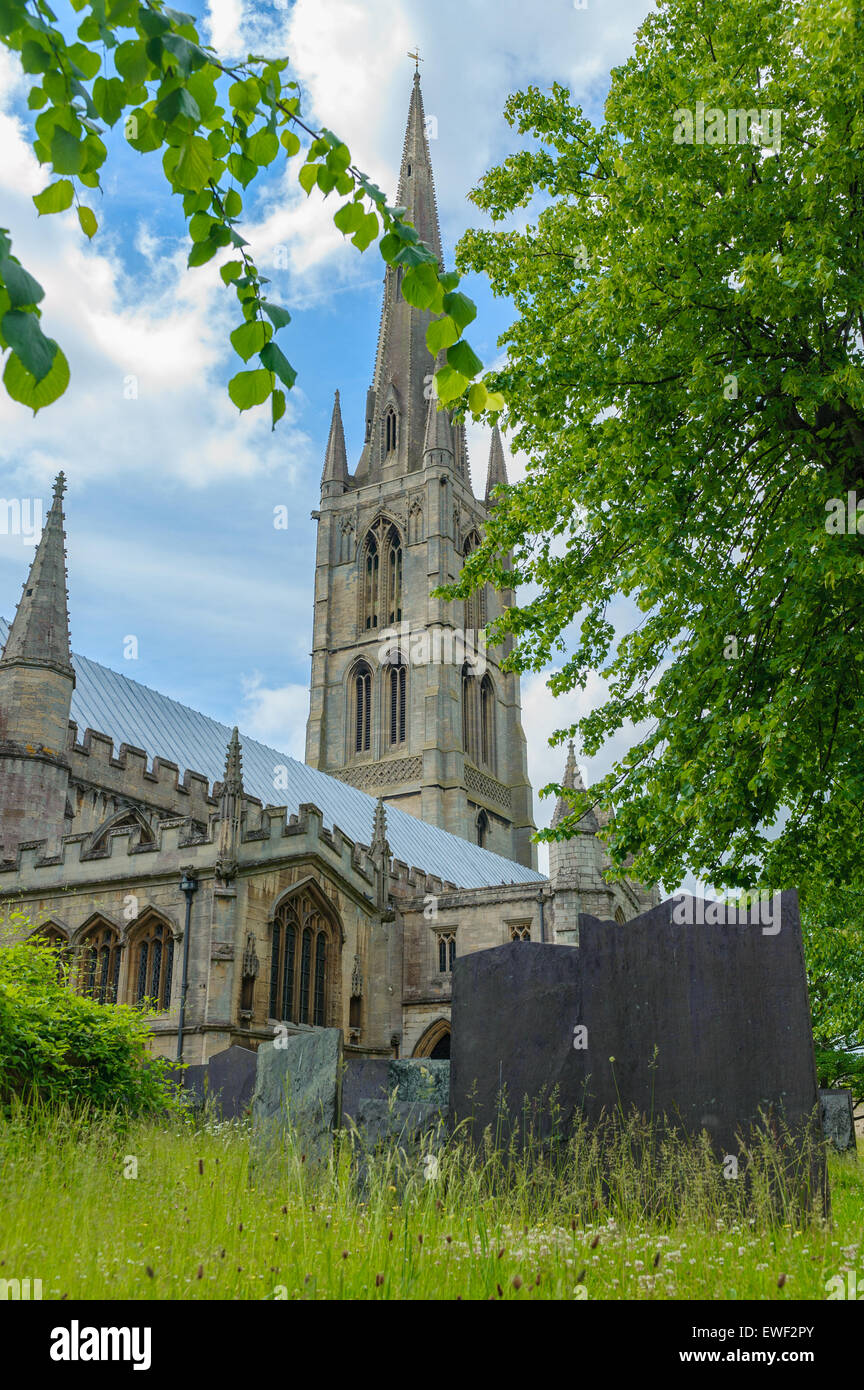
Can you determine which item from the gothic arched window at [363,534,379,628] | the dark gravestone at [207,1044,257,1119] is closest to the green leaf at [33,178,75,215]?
the dark gravestone at [207,1044,257,1119]

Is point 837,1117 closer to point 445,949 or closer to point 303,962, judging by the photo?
point 303,962

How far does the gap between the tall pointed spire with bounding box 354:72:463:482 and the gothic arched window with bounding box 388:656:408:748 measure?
1280cm

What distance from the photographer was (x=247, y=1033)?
68.6 feet

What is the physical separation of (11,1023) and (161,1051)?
564 inches

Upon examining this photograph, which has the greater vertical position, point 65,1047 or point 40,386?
point 40,386

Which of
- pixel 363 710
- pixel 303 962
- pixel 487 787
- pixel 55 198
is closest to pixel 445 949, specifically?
pixel 303 962

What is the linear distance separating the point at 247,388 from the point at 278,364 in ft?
0.41

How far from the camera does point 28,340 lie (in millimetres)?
2523

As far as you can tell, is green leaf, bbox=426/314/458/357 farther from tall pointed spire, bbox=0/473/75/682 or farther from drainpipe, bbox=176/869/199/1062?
tall pointed spire, bbox=0/473/75/682

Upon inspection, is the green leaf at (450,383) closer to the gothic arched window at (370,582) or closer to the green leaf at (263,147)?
the green leaf at (263,147)

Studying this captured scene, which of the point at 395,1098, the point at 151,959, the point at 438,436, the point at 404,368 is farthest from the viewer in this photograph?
the point at 404,368

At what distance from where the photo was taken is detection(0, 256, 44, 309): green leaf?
8.14ft

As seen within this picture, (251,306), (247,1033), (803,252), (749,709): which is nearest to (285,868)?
(247,1033)

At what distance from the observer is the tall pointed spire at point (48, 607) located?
26062 mm
